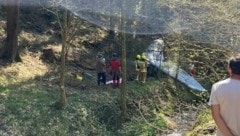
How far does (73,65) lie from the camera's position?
1902 cm

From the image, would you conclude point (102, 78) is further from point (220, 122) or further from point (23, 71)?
point (220, 122)

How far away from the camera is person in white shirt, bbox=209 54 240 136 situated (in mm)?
3891

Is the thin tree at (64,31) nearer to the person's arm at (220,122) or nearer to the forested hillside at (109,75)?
the forested hillside at (109,75)

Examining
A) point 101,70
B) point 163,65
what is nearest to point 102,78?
point 101,70

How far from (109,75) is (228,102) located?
14.4 m

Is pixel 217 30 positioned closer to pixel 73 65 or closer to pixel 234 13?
pixel 234 13

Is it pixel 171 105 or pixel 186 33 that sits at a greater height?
pixel 186 33

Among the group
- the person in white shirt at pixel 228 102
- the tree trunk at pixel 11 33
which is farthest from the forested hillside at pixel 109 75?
the person in white shirt at pixel 228 102

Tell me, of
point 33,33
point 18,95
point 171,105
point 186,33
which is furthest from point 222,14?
point 33,33

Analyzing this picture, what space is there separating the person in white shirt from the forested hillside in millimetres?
3923

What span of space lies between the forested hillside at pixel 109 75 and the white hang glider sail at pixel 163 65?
297 mm

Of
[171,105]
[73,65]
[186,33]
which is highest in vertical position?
[186,33]

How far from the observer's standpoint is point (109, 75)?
18234 millimetres

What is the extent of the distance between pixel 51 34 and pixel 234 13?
12025mm
